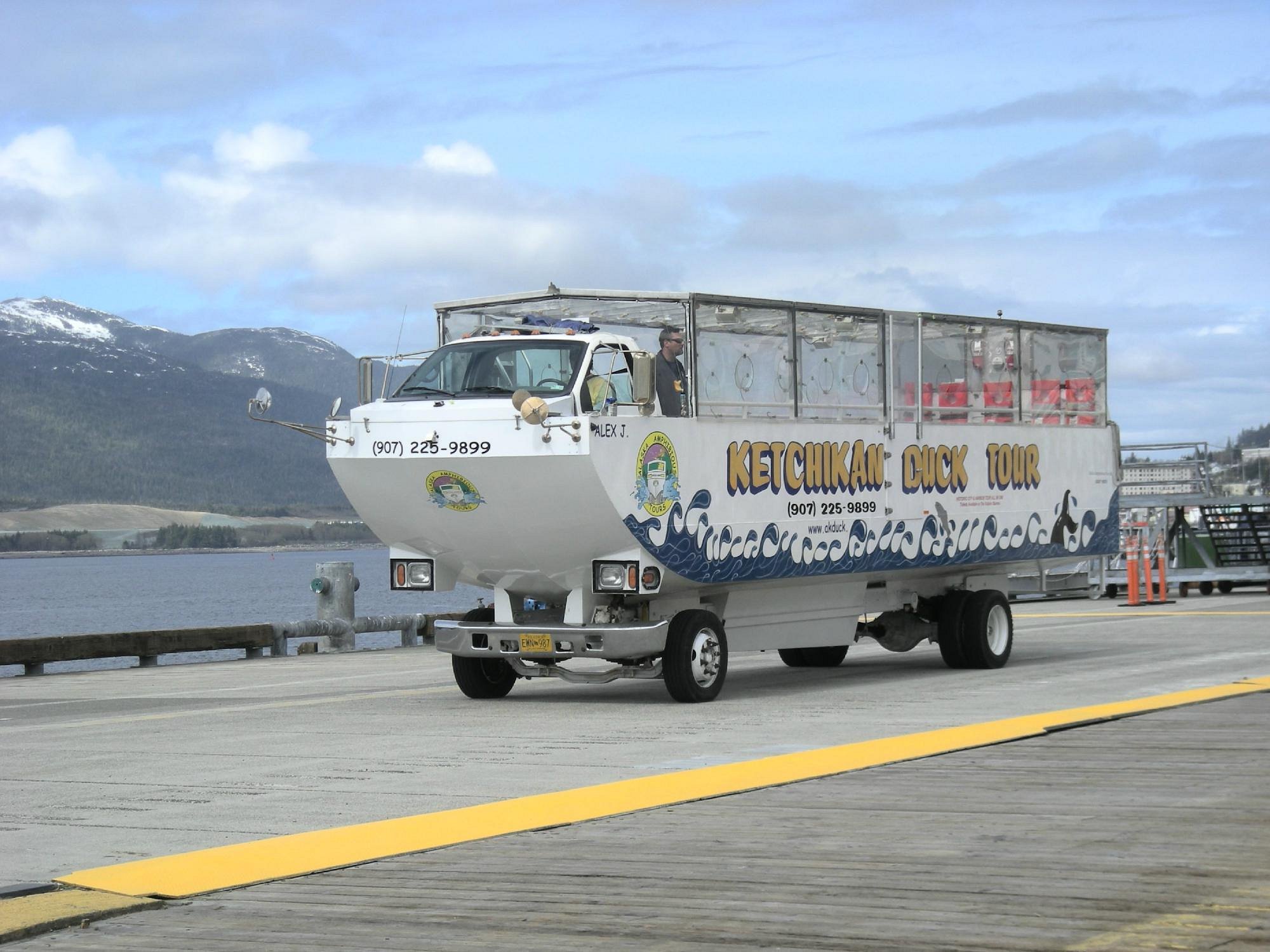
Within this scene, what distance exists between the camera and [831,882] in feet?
22.9

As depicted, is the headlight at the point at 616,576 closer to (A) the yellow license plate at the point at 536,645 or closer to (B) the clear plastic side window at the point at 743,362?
(A) the yellow license plate at the point at 536,645

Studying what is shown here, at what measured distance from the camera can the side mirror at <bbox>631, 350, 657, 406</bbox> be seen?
45.6 feet

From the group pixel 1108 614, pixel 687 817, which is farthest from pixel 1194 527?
pixel 687 817

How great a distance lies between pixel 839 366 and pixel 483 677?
4.40 m

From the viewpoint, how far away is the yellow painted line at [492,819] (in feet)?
24.3

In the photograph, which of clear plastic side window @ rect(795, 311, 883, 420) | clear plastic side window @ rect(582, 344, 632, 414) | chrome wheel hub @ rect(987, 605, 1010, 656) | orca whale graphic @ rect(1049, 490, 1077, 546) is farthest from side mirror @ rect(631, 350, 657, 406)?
orca whale graphic @ rect(1049, 490, 1077, 546)

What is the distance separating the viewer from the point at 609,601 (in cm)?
1473

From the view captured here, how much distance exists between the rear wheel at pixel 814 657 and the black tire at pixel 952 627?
4.83 ft

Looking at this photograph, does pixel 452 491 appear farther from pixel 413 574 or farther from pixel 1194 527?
pixel 1194 527

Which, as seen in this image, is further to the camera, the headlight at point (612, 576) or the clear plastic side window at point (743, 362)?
the clear plastic side window at point (743, 362)

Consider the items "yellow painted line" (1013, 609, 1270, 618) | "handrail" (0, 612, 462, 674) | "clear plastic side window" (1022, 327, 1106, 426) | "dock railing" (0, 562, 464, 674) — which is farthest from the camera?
"yellow painted line" (1013, 609, 1270, 618)

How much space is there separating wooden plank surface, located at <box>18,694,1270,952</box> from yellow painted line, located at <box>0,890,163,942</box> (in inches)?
4.3

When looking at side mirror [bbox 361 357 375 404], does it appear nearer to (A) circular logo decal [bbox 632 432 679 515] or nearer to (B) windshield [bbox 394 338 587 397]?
(B) windshield [bbox 394 338 587 397]

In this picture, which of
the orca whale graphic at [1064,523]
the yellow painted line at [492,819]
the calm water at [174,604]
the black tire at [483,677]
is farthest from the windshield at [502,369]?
the calm water at [174,604]
